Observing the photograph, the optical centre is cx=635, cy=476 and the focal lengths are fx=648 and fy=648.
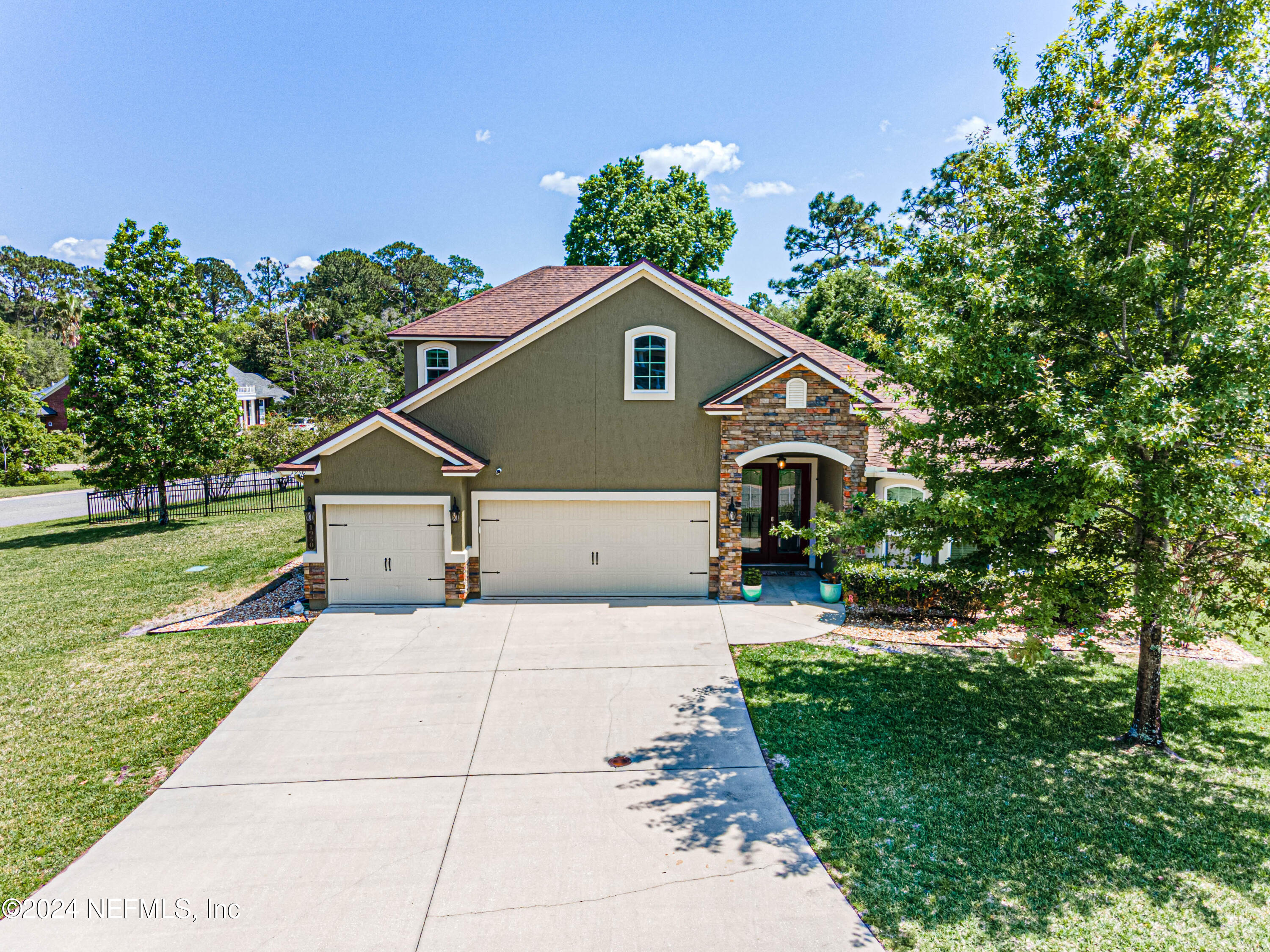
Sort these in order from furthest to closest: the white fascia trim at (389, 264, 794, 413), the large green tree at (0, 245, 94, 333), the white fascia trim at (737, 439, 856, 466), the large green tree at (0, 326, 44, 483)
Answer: the large green tree at (0, 245, 94, 333) < the large green tree at (0, 326, 44, 483) < the white fascia trim at (737, 439, 856, 466) < the white fascia trim at (389, 264, 794, 413)

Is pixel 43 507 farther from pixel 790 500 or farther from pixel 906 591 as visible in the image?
pixel 906 591

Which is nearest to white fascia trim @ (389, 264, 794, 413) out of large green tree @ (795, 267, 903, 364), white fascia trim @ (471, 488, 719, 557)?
white fascia trim @ (471, 488, 719, 557)

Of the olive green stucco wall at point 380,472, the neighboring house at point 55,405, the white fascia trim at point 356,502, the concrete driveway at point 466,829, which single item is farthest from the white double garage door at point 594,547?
the neighboring house at point 55,405

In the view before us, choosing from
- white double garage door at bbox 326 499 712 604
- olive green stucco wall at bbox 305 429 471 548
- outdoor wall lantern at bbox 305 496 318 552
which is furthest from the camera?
white double garage door at bbox 326 499 712 604

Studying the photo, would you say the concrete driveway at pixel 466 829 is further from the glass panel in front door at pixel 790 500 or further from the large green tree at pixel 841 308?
the large green tree at pixel 841 308

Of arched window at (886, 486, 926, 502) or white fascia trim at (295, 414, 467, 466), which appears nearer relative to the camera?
white fascia trim at (295, 414, 467, 466)

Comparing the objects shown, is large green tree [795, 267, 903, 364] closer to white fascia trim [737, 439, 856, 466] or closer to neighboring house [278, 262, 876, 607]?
white fascia trim [737, 439, 856, 466]

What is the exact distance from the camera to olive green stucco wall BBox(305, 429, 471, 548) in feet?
42.4

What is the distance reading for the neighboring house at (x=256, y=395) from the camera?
47.6 meters

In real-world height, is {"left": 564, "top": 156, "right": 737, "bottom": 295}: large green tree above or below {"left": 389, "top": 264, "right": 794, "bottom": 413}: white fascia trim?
above

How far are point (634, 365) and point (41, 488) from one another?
35681 mm

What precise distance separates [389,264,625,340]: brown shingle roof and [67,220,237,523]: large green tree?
29.6ft

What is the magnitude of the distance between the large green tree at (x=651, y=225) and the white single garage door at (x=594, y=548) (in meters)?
22.6

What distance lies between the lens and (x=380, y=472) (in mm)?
13016
